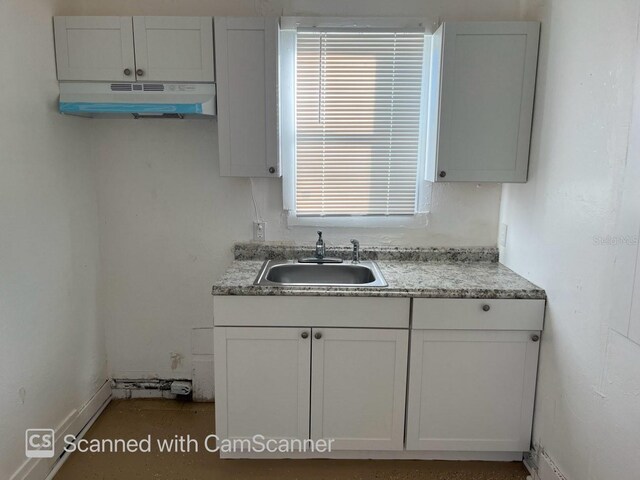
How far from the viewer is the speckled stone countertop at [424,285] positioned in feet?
6.78

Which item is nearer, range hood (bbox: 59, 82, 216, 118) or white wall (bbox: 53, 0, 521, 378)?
range hood (bbox: 59, 82, 216, 118)

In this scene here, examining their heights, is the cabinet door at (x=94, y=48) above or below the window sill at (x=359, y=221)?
above

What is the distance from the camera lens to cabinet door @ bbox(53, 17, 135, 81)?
Result: 219cm

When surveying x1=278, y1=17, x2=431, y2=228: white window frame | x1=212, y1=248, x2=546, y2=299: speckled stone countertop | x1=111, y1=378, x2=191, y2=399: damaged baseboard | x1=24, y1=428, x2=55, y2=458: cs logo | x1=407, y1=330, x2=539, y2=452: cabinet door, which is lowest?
x1=111, y1=378, x2=191, y2=399: damaged baseboard

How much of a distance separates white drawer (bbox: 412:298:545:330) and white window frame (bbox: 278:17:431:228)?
68 centimetres

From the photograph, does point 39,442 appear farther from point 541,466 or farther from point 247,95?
point 541,466

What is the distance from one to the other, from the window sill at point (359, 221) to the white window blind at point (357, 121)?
3cm

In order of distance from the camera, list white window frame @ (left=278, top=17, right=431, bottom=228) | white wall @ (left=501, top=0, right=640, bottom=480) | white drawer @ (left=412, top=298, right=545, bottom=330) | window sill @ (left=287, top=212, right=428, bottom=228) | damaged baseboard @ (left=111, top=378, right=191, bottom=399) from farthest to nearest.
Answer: damaged baseboard @ (left=111, top=378, right=191, bottom=399) < window sill @ (left=287, top=212, right=428, bottom=228) < white window frame @ (left=278, top=17, right=431, bottom=228) < white drawer @ (left=412, top=298, right=545, bottom=330) < white wall @ (left=501, top=0, right=640, bottom=480)

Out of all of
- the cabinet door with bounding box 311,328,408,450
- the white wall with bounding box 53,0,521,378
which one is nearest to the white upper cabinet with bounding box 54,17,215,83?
the white wall with bounding box 53,0,521,378

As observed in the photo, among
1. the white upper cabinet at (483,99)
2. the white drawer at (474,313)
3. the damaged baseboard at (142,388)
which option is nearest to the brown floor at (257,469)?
the damaged baseboard at (142,388)

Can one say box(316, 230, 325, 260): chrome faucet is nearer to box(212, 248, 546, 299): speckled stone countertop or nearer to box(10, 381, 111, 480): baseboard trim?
box(212, 248, 546, 299): speckled stone countertop

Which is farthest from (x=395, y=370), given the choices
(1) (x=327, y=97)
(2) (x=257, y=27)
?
(2) (x=257, y=27)

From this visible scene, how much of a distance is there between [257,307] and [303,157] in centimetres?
91

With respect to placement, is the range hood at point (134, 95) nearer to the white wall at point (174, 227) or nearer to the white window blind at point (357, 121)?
the white wall at point (174, 227)
